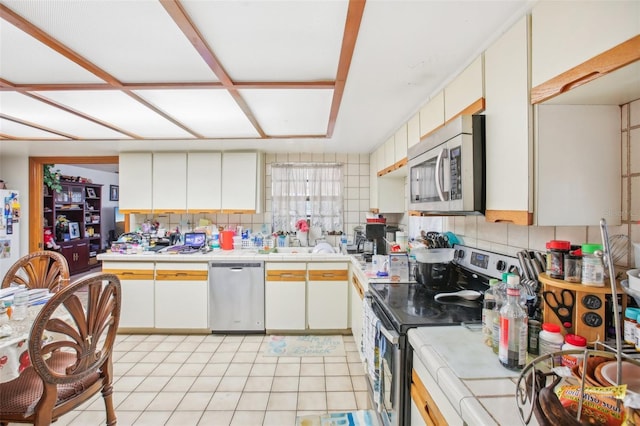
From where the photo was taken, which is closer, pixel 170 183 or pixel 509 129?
pixel 509 129

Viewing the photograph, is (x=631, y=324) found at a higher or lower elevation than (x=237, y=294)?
higher

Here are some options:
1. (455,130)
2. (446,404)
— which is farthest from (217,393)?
(455,130)

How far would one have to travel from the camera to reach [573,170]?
984mm

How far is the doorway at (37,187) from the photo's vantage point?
377 cm

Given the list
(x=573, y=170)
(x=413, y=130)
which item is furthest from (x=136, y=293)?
(x=573, y=170)

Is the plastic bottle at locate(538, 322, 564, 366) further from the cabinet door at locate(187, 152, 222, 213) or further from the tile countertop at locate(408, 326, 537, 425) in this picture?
the cabinet door at locate(187, 152, 222, 213)

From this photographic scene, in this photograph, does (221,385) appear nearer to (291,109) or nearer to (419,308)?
(419,308)

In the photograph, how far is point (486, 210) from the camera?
1.26 meters

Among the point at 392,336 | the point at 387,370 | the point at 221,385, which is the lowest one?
the point at 221,385

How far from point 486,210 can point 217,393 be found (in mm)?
2147

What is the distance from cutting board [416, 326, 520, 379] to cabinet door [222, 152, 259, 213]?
8.54ft

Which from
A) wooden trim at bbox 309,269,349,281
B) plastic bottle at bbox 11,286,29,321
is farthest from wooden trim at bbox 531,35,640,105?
plastic bottle at bbox 11,286,29,321

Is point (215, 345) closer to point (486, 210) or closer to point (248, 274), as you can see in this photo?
point (248, 274)

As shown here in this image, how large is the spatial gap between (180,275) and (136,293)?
517mm
